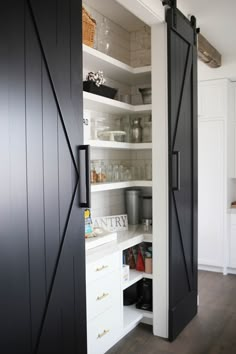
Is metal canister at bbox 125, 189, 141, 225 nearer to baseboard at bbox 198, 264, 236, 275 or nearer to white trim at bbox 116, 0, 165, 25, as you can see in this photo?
white trim at bbox 116, 0, 165, 25

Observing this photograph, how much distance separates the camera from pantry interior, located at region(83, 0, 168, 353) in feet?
9.10

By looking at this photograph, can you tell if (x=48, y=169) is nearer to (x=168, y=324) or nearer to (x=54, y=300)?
(x=54, y=300)

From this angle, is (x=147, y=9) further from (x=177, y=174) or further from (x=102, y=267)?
(x=102, y=267)

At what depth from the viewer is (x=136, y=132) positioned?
3.64 metres

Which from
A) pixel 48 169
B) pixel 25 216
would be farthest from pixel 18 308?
pixel 48 169

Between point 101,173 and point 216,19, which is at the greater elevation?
point 216,19

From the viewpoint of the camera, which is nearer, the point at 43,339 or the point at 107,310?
the point at 43,339

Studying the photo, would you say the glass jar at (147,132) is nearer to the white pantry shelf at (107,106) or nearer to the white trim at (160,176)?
the white pantry shelf at (107,106)

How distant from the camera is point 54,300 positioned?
5.97ft

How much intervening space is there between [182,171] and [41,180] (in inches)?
72.0

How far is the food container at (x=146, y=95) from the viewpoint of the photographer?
352 centimetres

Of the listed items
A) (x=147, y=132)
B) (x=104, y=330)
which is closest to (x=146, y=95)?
(x=147, y=132)

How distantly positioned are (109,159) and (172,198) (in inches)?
31.7

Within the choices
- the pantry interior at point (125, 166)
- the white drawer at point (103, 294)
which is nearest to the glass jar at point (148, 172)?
the pantry interior at point (125, 166)
